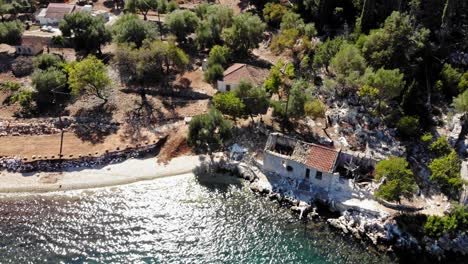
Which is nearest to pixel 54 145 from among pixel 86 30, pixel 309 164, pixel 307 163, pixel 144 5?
pixel 86 30

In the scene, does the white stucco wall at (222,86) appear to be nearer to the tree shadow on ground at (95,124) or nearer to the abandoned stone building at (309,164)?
the abandoned stone building at (309,164)

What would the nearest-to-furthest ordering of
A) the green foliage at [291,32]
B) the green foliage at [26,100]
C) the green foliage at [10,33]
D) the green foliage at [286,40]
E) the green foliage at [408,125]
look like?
the green foliage at [408,125] < the green foliage at [26,100] < the green foliage at [286,40] < the green foliage at [291,32] < the green foliage at [10,33]

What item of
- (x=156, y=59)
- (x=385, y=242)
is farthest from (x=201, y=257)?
(x=156, y=59)

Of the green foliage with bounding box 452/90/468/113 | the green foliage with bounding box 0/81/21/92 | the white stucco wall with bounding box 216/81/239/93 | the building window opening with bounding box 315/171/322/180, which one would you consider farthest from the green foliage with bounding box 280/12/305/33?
the green foliage with bounding box 0/81/21/92

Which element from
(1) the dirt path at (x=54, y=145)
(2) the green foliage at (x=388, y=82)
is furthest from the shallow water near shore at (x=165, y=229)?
(2) the green foliage at (x=388, y=82)

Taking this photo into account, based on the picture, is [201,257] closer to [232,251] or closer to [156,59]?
[232,251]

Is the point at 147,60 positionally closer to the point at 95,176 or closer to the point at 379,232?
the point at 95,176

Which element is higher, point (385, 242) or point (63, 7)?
point (63, 7)

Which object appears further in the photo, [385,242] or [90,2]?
[90,2]
